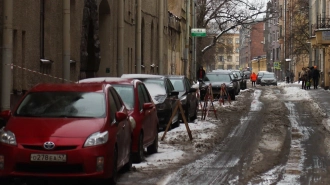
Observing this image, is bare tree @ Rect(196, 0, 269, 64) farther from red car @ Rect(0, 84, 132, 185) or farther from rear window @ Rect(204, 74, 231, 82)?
red car @ Rect(0, 84, 132, 185)

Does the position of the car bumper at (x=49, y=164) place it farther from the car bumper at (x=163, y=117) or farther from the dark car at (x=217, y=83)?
the dark car at (x=217, y=83)

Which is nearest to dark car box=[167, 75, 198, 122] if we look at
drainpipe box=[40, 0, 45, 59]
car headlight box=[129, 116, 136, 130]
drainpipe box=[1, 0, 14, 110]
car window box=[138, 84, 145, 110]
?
drainpipe box=[40, 0, 45, 59]

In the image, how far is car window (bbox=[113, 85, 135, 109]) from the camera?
14.1 m

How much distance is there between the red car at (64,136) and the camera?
32.9 feet

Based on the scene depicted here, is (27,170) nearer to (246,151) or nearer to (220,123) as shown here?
(246,151)

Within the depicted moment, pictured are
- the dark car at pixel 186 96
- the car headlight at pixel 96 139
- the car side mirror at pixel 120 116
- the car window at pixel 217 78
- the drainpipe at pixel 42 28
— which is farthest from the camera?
the car window at pixel 217 78

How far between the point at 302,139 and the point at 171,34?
37053 mm

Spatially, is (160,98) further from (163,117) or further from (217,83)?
(217,83)

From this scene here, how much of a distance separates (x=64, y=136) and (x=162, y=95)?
417 inches

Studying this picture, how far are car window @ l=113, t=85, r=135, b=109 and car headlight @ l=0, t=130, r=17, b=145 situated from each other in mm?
3858

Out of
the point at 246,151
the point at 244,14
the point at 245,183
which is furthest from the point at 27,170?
the point at 244,14

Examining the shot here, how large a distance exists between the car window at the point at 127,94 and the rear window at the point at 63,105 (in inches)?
99.2

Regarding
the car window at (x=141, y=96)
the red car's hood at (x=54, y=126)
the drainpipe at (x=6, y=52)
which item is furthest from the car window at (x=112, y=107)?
the drainpipe at (x=6, y=52)

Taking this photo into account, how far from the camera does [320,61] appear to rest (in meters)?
58.0
